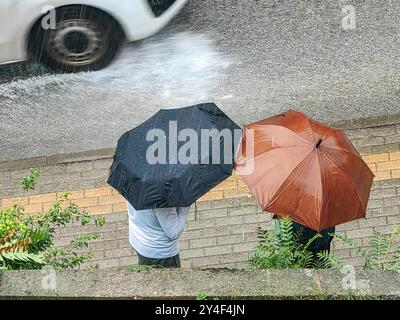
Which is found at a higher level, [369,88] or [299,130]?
[369,88]

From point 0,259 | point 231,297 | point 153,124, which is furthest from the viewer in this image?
point 153,124

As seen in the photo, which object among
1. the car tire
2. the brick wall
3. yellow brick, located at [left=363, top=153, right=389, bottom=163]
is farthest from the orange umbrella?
the car tire

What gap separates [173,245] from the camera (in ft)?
18.0

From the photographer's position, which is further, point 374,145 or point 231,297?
point 374,145

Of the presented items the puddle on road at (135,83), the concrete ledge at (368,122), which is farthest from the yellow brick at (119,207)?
the concrete ledge at (368,122)

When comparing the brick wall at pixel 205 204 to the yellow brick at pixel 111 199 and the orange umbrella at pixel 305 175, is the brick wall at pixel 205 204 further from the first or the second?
the orange umbrella at pixel 305 175

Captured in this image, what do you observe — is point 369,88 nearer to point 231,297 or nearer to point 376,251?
point 376,251

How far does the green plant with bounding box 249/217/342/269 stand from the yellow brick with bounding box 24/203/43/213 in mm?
2967

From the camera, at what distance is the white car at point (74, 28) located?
7.64 m

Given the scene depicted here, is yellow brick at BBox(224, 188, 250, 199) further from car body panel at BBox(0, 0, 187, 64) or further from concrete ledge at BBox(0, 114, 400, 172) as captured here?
car body panel at BBox(0, 0, 187, 64)

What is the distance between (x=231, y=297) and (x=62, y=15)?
459 centimetres

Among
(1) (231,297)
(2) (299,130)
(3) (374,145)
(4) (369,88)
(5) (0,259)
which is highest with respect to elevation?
(4) (369,88)

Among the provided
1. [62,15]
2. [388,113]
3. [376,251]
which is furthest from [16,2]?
[376,251]

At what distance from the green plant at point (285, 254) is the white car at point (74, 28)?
3631 millimetres
